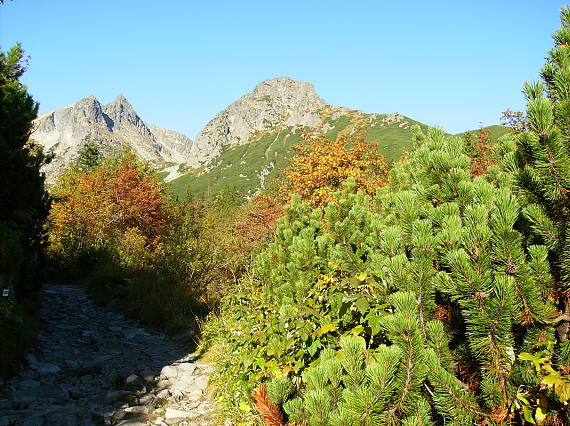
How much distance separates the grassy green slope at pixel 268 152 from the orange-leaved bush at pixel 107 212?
9665cm

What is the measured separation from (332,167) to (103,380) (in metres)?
10.5

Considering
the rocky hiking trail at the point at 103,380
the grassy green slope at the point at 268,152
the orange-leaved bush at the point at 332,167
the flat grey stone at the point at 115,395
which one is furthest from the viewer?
the grassy green slope at the point at 268,152

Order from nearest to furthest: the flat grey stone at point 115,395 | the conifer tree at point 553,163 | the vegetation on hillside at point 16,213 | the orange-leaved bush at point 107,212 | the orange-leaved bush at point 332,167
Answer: the conifer tree at point 553,163 → the flat grey stone at point 115,395 → the vegetation on hillside at point 16,213 → the orange-leaved bush at point 332,167 → the orange-leaved bush at point 107,212

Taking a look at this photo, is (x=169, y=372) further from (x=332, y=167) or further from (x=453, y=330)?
(x=332, y=167)

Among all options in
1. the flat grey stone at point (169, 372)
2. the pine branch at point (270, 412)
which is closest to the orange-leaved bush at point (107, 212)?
the flat grey stone at point (169, 372)

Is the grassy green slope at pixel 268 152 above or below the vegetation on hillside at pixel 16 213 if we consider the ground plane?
above

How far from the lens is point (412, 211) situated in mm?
2361

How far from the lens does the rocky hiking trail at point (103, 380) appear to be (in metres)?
4.32

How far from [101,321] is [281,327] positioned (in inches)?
250

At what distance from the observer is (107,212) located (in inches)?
691

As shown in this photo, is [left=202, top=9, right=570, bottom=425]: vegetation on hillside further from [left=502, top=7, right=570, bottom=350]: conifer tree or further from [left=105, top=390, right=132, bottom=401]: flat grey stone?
[left=105, top=390, right=132, bottom=401]: flat grey stone

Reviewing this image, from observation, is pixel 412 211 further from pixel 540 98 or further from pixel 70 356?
pixel 70 356

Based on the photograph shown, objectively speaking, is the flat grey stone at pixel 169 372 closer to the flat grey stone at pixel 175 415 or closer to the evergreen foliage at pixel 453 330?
the flat grey stone at pixel 175 415

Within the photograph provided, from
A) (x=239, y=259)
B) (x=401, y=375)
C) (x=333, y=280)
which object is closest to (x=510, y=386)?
(x=401, y=375)
